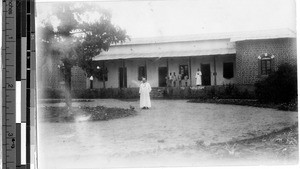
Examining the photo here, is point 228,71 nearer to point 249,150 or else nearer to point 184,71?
point 184,71

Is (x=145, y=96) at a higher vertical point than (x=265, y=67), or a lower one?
lower

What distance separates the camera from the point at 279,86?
2.27 m

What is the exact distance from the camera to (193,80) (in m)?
2.32

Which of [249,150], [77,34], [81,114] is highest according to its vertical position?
[77,34]

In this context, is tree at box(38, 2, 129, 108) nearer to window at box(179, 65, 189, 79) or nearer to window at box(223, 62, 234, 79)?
window at box(179, 65, 189, 79)

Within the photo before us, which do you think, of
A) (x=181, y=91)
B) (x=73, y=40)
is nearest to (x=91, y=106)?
(x=73, y=40)

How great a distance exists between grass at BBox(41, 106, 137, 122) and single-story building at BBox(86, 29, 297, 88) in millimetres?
159

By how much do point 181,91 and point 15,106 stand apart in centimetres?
101

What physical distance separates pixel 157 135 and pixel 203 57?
568 millimetres

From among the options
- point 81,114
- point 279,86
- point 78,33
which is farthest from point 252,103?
point 78,33

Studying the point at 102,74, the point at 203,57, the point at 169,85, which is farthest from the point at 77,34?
the point at 203,57

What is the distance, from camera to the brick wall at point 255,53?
7.41ft

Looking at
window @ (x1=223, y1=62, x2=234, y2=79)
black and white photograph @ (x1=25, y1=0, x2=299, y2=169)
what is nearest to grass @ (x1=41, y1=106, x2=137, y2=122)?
black and white photograph @ (x1=25, y1=0, x2=299, y2=169)

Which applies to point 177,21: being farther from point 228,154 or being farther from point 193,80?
point 228,154
